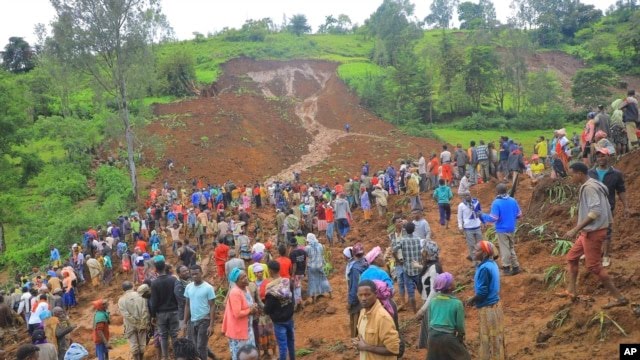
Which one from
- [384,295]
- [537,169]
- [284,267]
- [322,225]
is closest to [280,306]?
[384,295]

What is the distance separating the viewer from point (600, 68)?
39562 millimetres

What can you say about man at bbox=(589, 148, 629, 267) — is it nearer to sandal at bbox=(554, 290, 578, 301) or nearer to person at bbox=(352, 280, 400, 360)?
sandal at bbox=(554, 290, 578, 301)

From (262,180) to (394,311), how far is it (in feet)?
78.2

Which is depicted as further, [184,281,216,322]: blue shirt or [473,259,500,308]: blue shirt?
[184,281,216,322]: blue shirt

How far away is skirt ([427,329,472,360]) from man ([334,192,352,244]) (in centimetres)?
924

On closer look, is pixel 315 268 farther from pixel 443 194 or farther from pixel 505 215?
pixel 443 194

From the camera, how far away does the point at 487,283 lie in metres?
5.04

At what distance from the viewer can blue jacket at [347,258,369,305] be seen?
7031 millimetres

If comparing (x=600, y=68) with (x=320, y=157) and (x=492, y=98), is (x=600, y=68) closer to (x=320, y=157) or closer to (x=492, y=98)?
(x=492, y=98)

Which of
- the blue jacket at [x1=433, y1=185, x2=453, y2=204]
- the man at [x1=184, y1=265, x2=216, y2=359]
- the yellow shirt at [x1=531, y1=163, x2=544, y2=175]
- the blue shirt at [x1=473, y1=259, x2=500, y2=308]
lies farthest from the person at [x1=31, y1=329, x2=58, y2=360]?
the yellow shirt at [x1=531, y1=163, x2=544, y2=175]

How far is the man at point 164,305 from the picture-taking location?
6.96m

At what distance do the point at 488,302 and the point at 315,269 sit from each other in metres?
4.87

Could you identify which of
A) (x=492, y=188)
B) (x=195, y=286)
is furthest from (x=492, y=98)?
(x=195, y=286)

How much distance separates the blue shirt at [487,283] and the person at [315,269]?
15.0 feet
